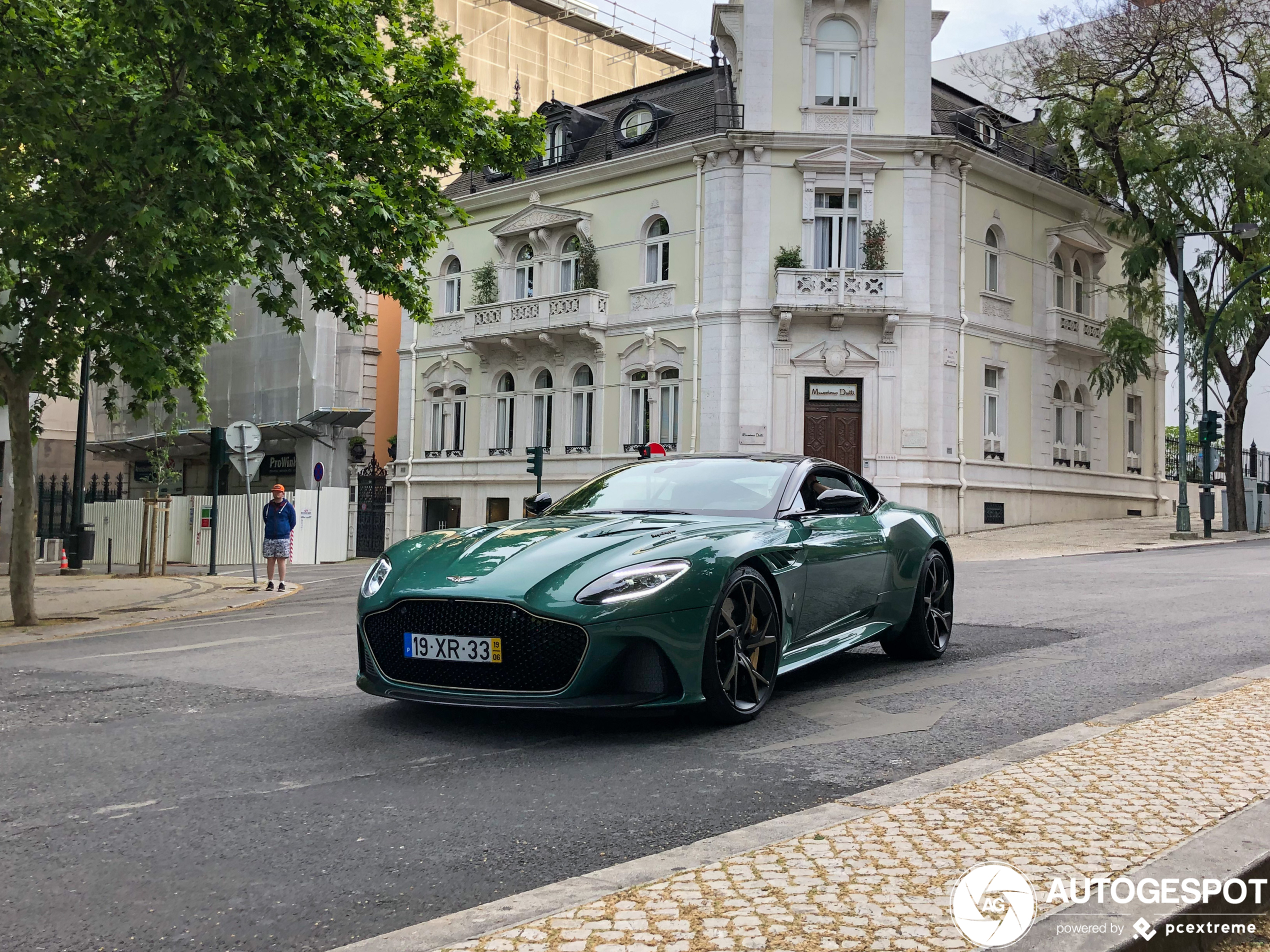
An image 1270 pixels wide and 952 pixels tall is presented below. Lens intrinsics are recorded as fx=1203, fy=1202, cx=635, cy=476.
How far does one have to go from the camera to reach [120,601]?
17.3m

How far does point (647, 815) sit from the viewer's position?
14.1 ft

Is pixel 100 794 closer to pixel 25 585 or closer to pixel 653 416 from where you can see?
pixel 25 585

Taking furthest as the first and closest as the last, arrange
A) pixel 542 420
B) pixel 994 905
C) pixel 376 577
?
pixel 542 420 → pixel 376 577 → pixel 994 905

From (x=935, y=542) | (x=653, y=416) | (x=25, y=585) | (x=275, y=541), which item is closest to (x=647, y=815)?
(x=935, y=542)

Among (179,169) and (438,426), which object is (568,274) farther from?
(179,169)

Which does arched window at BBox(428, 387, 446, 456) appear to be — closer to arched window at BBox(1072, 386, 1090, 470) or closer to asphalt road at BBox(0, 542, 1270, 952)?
arched window at BBox(1072, 386, 1090, 470)

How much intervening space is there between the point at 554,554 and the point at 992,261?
29620mm

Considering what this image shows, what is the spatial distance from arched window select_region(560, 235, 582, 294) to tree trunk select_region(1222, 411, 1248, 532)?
18.3m

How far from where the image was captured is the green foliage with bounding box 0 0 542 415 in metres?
11.9

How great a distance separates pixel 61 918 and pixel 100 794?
1477 millimetres

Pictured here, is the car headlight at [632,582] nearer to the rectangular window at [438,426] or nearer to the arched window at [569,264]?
the arched window at [569,264]

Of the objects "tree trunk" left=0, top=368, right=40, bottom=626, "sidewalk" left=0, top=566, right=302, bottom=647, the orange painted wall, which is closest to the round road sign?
"sidewalk" left=0, top=566, right=302, bottom=647

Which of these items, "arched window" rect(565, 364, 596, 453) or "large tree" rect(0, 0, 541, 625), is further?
"arched window" rect(565, 364, 596, 453)

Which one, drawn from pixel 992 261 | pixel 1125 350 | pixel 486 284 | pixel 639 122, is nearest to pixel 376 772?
pixel 1125 350
